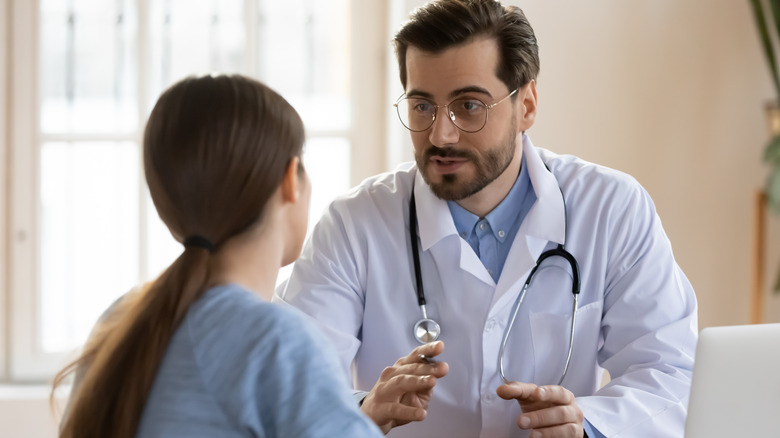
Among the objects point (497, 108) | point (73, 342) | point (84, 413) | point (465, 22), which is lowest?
point (73, 342)

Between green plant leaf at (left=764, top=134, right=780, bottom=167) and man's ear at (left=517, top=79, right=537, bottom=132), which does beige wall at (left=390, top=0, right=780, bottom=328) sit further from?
man's ear at (left=517, top=79, right=537, bottom=132)

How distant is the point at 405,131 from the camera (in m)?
2.84

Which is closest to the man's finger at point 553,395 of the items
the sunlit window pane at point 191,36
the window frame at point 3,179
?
the sunlit window pane at point 191,36

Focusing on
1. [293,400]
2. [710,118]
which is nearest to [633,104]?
[710,118]

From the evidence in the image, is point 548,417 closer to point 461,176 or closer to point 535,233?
point 535,233

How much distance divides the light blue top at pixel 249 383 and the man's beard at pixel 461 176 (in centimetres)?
94

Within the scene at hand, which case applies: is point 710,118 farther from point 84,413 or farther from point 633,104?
point 84,413

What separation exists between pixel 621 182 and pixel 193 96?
45.7 inches

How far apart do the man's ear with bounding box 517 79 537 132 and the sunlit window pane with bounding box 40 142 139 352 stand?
1605 millimetres

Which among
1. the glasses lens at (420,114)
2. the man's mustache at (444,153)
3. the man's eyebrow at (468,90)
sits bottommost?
the man's mustache at (444,153)

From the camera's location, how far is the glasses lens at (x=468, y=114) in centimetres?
185

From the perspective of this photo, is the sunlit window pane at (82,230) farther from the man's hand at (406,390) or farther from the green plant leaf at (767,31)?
the green plant leaf at (767,31)

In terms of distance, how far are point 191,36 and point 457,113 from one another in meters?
1.53

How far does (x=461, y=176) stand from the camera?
6.01ft
